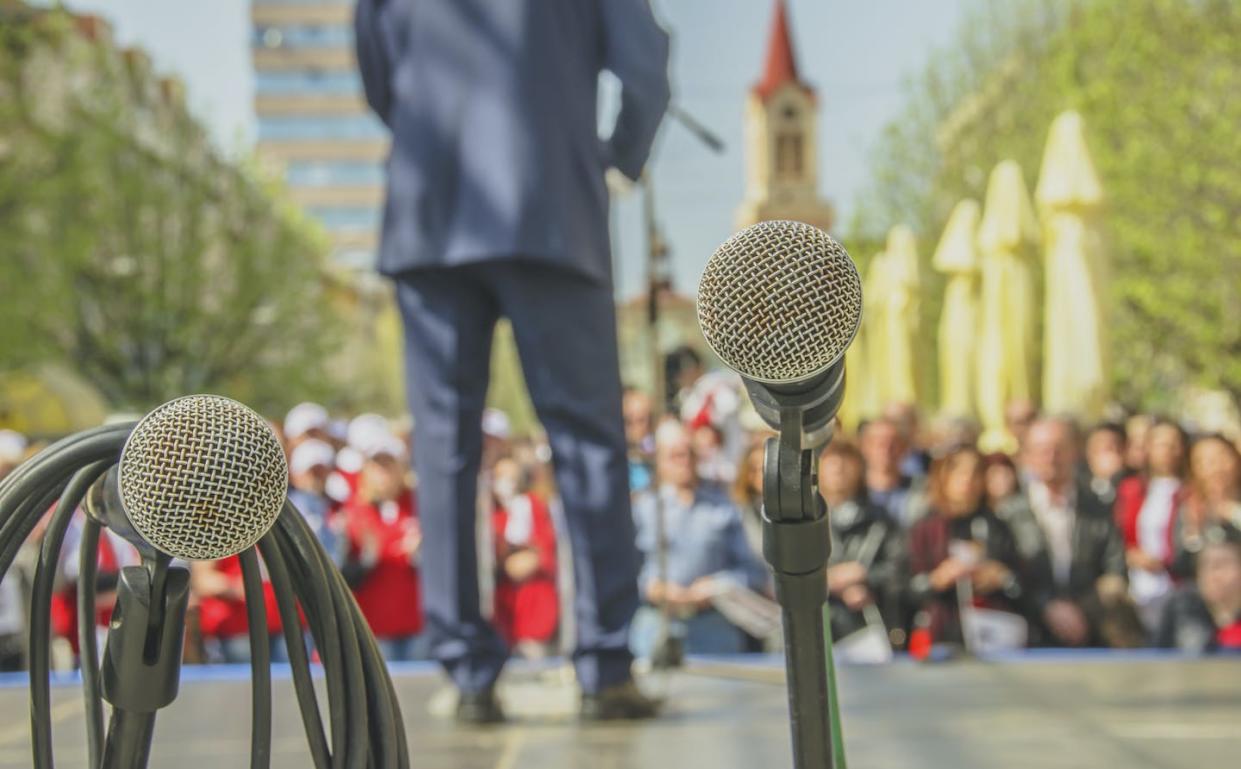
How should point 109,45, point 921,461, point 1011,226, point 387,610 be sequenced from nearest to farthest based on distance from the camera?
point 387,610
point 921,461
point 1011,226
point 109,45

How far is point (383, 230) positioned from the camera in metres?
3.45

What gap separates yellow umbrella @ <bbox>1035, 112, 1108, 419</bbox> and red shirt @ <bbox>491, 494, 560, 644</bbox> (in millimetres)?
5347

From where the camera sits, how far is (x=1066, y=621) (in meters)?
6.18

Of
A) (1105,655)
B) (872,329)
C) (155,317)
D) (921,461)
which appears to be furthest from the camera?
(155,317)

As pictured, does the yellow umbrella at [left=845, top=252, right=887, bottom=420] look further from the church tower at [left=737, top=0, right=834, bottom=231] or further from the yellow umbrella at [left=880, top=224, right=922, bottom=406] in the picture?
the church tower at [left=737, top=0, right=834, bottom=231]

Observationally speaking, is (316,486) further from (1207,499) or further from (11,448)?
(1207,499)

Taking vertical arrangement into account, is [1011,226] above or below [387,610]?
above

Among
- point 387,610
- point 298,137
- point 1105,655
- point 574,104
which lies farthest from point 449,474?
point 298,137

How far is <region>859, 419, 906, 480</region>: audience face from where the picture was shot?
702 cm

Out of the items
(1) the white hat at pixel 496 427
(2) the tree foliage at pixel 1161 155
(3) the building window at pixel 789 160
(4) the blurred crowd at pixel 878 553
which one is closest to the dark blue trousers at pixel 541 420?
(4) the blurred crowd at pixel 878 553

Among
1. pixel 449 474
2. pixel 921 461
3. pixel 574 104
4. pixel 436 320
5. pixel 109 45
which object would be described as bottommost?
pixel 921 461

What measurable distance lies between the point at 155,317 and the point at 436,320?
91.8 feet

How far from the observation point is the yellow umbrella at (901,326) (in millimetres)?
17672

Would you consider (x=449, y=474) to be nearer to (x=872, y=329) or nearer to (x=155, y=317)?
(x=872, y=329)
